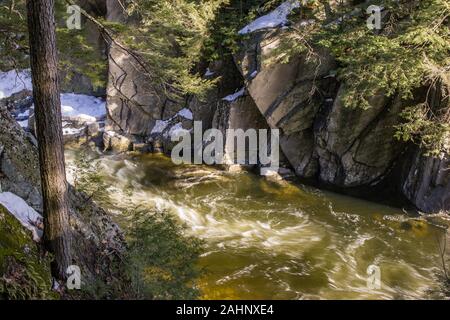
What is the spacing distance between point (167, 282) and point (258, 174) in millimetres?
10200

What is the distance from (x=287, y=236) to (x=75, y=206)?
604 centimetres

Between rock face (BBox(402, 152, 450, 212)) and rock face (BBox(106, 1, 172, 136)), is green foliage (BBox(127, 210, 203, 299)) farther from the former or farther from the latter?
rock face (BBox(106, 1, 172, 136))

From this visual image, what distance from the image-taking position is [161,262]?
19.1 ft

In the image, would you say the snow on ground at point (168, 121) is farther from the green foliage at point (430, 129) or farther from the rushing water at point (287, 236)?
the green foliage at point (430, 129)

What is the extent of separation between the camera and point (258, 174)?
15.4 metres

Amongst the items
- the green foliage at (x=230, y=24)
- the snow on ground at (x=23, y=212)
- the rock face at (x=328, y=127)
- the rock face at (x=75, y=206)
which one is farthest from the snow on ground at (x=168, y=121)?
the snow on ground at (x=23, y=212)

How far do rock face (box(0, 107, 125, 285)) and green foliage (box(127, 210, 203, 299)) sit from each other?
42cm

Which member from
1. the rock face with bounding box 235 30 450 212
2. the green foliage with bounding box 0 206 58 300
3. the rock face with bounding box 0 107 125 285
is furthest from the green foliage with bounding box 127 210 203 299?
the rock face with bounding box 235 30 450 212

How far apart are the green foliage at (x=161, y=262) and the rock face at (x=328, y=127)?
27.0ft

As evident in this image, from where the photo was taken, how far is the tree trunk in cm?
437

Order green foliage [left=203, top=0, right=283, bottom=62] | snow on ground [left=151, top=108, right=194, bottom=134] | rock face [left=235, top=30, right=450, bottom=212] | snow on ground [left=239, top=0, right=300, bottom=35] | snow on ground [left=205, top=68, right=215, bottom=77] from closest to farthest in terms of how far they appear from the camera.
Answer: rock face [left=235, top=30, right=450, bottom=212] < snow on ground [left=239, top=0, right=300, bottom=35] < green foliage [left=203, top=0, right=283, bottom=62] < snow on ground [left=205, top=68, right=215, bottom=77] < snow on ground [left=151, top=108, right=194, bottom=134]

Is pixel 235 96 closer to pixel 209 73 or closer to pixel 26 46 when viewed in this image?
pixel 209 73
